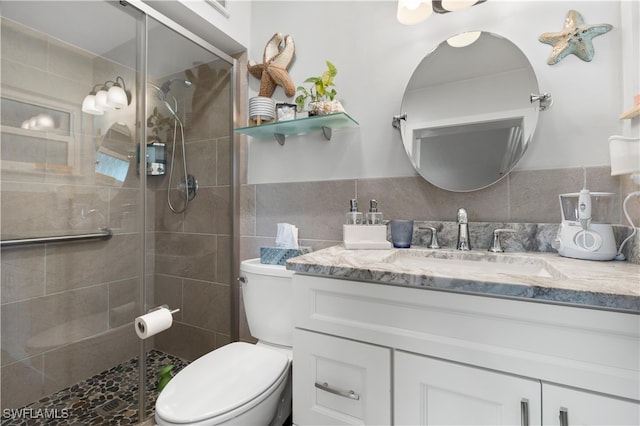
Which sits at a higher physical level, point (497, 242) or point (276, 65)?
point (276, 65)

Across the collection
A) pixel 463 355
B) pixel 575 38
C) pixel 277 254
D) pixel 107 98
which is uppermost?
pixel 575 38

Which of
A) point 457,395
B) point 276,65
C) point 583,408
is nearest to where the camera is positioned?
point 583,408

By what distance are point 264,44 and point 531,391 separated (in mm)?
1948

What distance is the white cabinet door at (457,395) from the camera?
0.60 m

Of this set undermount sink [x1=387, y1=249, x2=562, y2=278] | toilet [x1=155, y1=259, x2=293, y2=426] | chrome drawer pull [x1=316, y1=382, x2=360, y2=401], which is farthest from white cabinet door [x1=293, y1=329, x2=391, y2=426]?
undermount sink [x1=387, y1=249, x2=562, y2=278]

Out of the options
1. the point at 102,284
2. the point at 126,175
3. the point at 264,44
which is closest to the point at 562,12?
the point at 264,44

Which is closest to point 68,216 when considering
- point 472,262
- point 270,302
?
point 270,302

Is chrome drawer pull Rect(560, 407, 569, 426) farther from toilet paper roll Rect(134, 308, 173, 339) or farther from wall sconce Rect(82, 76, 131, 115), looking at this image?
wall sconce Rect(82, 76, 131, 115)

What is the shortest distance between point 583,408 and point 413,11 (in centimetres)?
143

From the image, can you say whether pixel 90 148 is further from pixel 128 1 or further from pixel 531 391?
pixel 531 391

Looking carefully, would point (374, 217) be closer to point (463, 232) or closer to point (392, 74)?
point (463, 232)

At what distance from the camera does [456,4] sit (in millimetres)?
1158

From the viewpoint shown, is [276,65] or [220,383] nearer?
[220,383]

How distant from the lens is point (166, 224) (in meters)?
1.45
